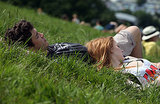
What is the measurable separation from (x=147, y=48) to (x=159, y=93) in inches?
157

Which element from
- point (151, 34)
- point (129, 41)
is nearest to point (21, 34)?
point (129, 41)

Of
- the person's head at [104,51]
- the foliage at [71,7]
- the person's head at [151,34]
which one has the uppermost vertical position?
the foliage at [71,7]

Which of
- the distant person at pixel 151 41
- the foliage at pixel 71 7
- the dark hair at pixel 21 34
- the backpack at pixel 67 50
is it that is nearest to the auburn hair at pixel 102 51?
the backpack at pixel 67 50

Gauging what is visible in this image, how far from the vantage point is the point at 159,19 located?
352 ft

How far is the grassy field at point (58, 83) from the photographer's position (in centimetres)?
155

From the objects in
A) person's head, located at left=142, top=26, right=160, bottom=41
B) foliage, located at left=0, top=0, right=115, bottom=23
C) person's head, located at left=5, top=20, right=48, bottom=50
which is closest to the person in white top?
person's head, located at left=5, top=20, right=48, bottom=50

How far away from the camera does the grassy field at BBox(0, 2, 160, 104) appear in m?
1.55

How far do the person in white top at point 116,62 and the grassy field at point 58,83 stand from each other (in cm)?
22

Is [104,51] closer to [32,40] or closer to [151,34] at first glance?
[32,40]

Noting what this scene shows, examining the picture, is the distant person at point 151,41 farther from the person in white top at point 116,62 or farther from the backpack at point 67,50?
the backpack at point 67,50

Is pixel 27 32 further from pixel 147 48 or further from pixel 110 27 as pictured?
pixel 110 27

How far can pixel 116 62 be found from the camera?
2.91m

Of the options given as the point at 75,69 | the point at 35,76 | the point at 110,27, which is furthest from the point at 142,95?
the point at 110,27

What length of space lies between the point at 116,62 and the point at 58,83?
1.30m
